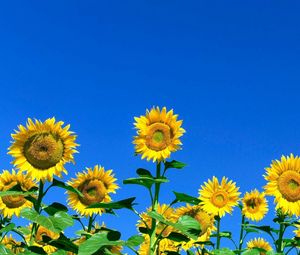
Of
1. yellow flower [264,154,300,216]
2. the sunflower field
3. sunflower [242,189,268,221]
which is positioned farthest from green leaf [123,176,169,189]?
sunflower [242,189,268,221]

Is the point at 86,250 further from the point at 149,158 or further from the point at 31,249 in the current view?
the point at 149,158

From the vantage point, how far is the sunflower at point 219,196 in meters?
11.7

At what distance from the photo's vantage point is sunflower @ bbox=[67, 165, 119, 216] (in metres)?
10.9

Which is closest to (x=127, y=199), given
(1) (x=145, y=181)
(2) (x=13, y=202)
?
(1) (x=145, y=181)

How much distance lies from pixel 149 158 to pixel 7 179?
3746mm

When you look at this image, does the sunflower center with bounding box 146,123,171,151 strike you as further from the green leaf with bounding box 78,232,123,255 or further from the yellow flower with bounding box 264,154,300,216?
the yellow flower with bounding box 264,154,300,216

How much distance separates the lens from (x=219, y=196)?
1191 centimetres

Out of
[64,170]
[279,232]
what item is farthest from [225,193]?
[64,170]

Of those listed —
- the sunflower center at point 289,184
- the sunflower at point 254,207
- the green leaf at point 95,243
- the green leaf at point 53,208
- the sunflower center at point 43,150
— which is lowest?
the green leaf at point 95,243

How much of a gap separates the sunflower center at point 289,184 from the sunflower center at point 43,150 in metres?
4.32

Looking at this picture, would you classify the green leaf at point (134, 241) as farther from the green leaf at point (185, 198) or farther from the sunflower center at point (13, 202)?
the sunflower center at point (13, 202)

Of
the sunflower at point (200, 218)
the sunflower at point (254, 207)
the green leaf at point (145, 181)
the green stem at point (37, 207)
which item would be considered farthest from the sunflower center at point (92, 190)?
the sunflower at point (254, 207)

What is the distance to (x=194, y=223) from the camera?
8133 millimetres

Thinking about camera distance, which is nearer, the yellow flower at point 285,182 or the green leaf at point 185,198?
the green leaf at point 185,198
